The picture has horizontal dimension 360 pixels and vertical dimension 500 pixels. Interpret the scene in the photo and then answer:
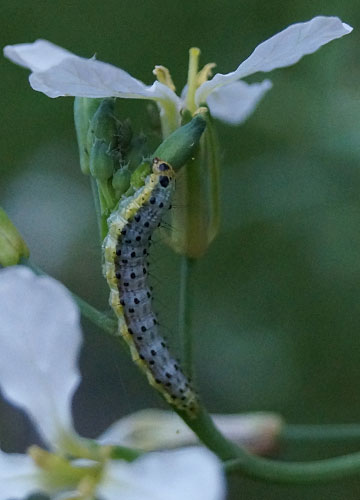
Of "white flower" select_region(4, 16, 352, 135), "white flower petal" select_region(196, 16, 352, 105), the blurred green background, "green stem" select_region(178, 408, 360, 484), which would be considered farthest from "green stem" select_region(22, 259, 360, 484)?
the blurred green background

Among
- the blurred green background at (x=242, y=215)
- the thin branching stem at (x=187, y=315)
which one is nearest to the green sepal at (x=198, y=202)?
the thin branching stem at (x=187, y=315)

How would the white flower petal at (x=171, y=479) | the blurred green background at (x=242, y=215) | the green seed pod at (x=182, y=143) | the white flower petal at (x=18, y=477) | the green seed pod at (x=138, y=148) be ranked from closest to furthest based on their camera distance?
the white flower petal at (x=171, y=479)
the white flower petal at (x=18, y=477)
the green seed pod at (x=182, y=143)
the green seed pod at (x=138, y=148)
the blurred green background at (x=242, y=215)

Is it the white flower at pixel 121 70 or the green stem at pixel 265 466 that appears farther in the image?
the green stem at pixel 265 466

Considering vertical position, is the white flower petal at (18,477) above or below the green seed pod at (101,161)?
below

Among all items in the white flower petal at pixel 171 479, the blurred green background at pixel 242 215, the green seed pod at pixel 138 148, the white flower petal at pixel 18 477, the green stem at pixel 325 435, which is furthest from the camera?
the blurred green background at pixel 242 215

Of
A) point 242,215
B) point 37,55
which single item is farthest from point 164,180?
point 242,215

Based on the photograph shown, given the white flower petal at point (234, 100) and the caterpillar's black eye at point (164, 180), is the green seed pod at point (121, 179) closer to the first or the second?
the caterpillar's black eye at point (164, 180)

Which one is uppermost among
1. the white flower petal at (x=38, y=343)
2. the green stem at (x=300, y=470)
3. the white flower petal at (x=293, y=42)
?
the white flower petal at (x=293, y=42)
